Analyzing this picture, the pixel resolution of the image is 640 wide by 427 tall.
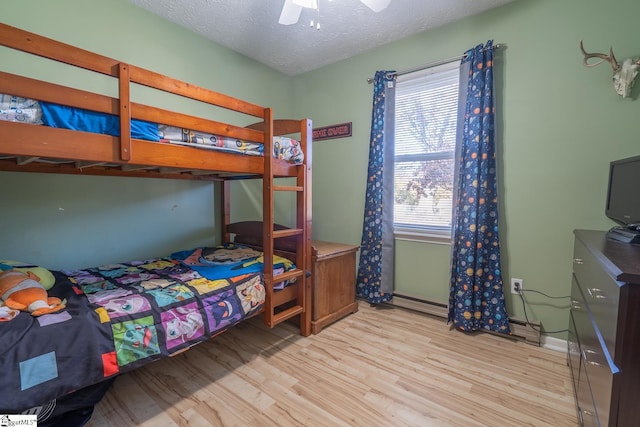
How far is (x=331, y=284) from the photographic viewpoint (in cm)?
236

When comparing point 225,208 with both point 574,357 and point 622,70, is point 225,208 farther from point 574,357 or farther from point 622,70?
point 622,70

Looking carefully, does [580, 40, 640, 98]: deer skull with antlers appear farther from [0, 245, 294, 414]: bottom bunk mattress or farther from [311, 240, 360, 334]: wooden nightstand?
[0, 245, 294, 414]: bottom bunk mattress

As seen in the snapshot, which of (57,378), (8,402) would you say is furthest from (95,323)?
(8,402)

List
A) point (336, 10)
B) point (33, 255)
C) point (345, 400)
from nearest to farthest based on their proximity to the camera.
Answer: point (345, 400)
point (33, 255)
point (336, 10)

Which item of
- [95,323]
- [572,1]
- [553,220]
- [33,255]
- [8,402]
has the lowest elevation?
[8,402]

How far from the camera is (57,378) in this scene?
1.05m

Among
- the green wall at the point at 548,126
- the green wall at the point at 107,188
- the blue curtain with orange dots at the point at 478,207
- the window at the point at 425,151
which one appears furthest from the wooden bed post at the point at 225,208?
the blue curtain with orange dots at the point at 478,207

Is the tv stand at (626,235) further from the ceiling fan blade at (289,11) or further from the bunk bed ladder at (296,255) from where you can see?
the ceiling fan blade at (289,11)

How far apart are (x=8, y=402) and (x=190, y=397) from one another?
0.75 meters

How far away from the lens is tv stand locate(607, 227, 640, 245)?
126cm

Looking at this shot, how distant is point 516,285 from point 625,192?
0.91 metres

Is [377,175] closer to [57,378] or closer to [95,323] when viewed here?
[95,323]

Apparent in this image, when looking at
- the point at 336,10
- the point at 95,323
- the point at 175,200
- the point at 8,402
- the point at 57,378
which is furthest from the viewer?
the point at 175,200

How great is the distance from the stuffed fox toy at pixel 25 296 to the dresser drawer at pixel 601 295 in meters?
2.05
